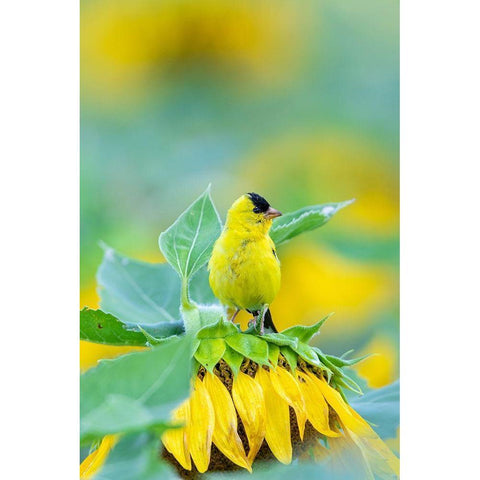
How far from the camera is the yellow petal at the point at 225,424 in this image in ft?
3.10

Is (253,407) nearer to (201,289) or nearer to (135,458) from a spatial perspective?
(135,458)

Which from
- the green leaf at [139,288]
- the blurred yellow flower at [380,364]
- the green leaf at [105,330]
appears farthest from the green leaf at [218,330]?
the blurred yellow flower at [380,364]

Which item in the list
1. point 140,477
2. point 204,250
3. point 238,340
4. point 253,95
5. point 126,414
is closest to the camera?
point 126,414

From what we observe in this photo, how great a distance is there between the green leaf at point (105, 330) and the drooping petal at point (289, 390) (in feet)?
0.67

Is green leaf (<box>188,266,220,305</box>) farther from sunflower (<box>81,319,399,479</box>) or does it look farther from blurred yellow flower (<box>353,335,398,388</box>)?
blurred yellow flower (<box>353,335,398,388</box>)

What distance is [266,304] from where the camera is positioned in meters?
1.15

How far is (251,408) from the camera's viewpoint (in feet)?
3.15

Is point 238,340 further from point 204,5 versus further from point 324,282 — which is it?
point 204,5

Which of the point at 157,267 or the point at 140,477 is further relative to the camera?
the point at 157,267

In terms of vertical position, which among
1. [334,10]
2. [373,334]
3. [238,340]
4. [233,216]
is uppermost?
[334,10]

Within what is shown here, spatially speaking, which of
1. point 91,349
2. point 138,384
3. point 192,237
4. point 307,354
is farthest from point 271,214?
point 138,384

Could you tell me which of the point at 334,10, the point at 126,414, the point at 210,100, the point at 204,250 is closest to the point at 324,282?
the point at 204,250

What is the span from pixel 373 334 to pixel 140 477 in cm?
59

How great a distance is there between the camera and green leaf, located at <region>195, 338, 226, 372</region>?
958mm
